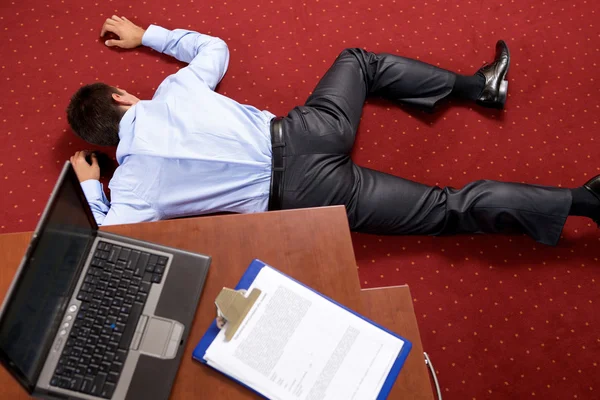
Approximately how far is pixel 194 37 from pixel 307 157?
0.61m

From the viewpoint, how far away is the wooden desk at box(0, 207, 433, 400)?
2.92 ft

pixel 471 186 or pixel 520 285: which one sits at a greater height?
pixel 471 186

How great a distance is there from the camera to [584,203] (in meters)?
1.34

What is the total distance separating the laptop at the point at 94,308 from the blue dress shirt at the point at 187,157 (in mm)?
268

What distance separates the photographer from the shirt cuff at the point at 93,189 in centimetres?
133

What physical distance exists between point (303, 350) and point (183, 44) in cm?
111

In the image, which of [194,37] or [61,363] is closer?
[61,363]

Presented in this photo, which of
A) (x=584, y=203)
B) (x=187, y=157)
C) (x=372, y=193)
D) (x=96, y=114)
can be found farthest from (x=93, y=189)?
(x=584, y=203)

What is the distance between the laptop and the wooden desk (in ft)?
0.10

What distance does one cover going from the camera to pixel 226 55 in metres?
1.49

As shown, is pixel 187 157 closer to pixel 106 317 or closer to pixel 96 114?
pixel 96 114

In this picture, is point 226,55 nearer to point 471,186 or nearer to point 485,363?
point 471,186

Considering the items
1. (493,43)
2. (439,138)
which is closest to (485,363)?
(439,138)

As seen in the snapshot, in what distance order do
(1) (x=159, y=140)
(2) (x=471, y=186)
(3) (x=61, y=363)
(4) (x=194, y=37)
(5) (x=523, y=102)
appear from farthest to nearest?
(5) (x=523, y=102) → (4) (x=194, y=37) → (2) (x=471, y=186) → (1) (x=159, y=140) → (3) (x=61, y=363)
